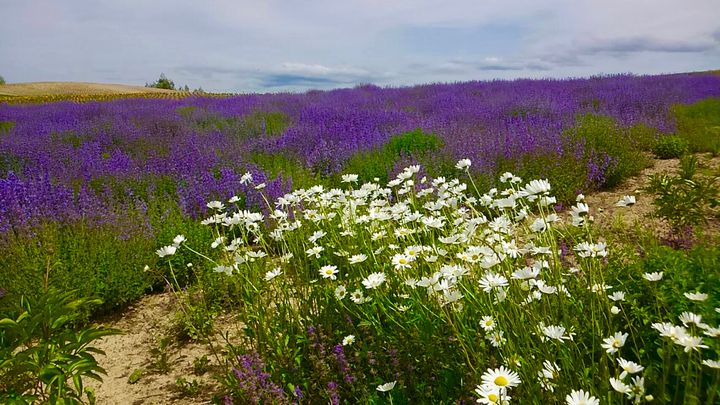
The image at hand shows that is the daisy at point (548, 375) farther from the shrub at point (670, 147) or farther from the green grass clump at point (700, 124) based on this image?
the shrub at point (670, 147)

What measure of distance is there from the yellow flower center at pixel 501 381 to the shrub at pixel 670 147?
23.4ft

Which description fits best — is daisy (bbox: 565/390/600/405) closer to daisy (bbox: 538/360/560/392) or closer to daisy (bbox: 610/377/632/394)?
daisy (bbox: 610/377/632/394)

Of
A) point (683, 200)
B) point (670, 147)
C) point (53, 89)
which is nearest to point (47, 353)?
point (683, 200)

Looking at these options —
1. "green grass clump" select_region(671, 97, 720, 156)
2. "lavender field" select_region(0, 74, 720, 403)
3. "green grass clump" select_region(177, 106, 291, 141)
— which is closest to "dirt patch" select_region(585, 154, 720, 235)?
"lavender field" select_region(0, 74, 720, 403)

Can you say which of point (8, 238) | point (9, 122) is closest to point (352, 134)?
point (8, 238)

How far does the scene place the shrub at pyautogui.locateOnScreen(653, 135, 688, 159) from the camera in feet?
22.8

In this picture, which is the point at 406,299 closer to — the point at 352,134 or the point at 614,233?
the point at 614,233

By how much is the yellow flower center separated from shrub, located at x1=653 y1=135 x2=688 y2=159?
7.12m

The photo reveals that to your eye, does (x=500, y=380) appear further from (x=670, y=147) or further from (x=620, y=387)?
(x=670, y=147)

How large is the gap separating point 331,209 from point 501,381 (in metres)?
2.05

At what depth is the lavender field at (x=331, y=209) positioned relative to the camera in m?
1.82

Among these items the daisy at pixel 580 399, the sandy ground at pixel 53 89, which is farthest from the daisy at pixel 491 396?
the sandy ground at pixel 53 89

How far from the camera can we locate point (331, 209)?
323 cm

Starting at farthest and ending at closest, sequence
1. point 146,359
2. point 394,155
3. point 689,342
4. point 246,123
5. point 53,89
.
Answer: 1. point 53,89
2. point 246,123
3. point 394,155
4. point 146,359
5. point 689,342
